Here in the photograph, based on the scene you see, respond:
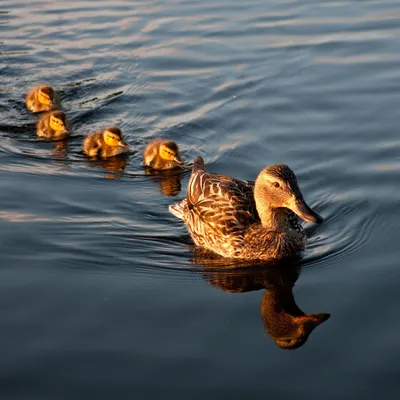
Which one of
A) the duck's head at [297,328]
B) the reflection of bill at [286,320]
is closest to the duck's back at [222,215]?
the reflection of bill at [286,320]

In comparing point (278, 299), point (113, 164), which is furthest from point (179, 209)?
point (278, 299)

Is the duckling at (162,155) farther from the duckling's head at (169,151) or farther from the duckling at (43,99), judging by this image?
the duckling at (43,99)

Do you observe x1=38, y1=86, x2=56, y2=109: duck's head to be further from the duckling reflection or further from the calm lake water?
the duckling reflection

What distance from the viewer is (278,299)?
4992 mm

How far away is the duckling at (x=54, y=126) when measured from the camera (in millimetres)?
8188

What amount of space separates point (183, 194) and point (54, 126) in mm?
1700

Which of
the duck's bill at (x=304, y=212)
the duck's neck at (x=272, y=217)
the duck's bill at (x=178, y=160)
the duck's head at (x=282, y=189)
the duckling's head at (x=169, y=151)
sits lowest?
the duck's bill at (x=178, y=160)

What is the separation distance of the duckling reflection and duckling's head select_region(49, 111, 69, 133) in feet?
10.4

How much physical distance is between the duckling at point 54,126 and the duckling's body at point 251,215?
7.59ft

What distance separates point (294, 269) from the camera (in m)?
5.45

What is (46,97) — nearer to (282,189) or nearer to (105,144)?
(105,144)

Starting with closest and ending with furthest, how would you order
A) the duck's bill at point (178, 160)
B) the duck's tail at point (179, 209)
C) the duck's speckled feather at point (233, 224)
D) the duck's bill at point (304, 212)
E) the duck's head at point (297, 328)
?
the duck's head at point (297, 328)
the duck's bill at point (304, 212)
the duck's speckled feather at point (233, 224)
the duck's tail at point (179, 209)
the duck's bill at point (178, 160)

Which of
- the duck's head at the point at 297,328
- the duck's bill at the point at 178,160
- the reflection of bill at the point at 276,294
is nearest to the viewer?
the duck's head at the point at 297,328

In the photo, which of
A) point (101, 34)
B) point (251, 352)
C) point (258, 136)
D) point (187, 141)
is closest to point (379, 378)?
point (251, 352)
